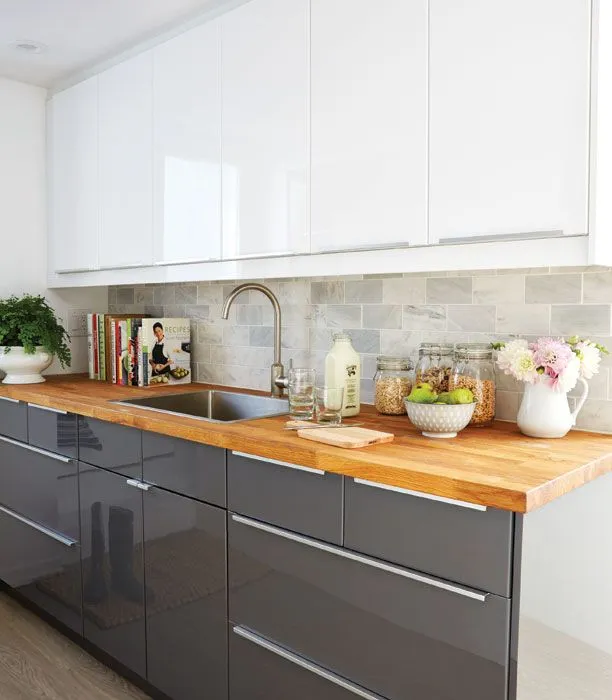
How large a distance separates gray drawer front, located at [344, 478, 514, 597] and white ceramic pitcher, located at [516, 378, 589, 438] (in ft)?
1.74

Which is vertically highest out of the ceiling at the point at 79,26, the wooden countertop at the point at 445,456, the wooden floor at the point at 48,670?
the ceiling at the point at 79,26

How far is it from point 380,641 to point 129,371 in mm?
1859

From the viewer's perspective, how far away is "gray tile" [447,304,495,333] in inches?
85.5

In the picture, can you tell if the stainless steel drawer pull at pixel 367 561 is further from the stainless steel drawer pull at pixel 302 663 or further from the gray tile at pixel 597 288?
the gray tile at pixel 597 288

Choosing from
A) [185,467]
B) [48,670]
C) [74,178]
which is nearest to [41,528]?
[48,670]

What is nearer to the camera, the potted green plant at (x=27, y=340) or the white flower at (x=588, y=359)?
the white flower at (x=588, y=359)

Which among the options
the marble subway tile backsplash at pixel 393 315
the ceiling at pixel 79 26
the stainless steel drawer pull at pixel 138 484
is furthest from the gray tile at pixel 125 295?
the stainless steel drawer pull at pixel 138 484

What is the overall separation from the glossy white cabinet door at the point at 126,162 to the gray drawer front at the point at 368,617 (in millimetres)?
1413

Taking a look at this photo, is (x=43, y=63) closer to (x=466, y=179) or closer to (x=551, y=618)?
(x=466, y=179)

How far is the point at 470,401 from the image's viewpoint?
5.96ft

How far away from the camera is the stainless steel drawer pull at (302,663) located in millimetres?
1596

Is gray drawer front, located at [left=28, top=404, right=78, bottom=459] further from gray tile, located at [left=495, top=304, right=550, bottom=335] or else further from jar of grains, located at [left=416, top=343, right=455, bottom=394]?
gray tile, located at [left=495, top=304, right=550, bottom=335]

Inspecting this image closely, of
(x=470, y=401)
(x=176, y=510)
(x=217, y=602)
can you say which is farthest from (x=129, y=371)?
(x=470, y=401)

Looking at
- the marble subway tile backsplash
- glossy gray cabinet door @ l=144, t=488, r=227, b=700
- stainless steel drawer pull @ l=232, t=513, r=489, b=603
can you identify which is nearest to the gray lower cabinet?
glossy gray cabinet door @ l=144, t=488, r=227, b=700
